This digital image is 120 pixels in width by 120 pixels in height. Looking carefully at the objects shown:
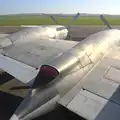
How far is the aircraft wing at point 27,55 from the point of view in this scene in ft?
33.4

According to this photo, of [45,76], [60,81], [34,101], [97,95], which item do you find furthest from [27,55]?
[97,95]

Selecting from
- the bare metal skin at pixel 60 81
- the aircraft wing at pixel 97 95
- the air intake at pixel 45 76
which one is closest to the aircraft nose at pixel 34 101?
the bare metal skin at pixel 60 81

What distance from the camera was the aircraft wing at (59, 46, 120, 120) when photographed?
5.65 meters

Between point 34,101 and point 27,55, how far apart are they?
6.59 metres

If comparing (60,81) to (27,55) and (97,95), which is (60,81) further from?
(27,55)

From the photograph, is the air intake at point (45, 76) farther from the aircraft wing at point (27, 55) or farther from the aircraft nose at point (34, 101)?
the aircraft wing at point (27, 55)

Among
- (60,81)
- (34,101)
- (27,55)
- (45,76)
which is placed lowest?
(27,55)

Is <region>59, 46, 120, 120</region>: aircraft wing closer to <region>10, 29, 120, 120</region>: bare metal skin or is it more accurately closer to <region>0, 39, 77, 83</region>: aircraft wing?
<region>10, 29, 120, 120</region>: bare metal skin

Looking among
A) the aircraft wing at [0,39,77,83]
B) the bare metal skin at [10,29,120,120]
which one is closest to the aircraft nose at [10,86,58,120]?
the bare metal skin at [10,29,120,120]

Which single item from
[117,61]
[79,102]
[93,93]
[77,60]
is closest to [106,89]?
[93,93]

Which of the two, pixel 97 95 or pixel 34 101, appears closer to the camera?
pixel 34 101

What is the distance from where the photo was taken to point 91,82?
725 cm

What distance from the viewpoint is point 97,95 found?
6.40 m

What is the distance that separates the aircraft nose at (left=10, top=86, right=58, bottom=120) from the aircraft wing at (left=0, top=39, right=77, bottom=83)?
273 centimetres
